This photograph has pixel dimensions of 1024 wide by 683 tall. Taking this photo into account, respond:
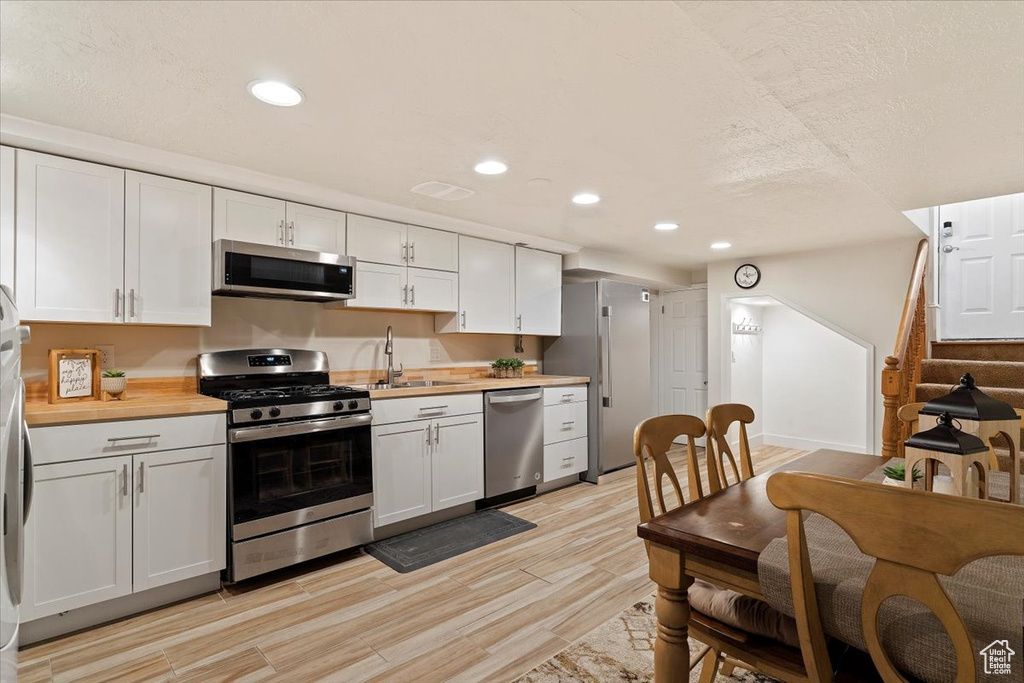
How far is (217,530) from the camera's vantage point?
264 centimetres

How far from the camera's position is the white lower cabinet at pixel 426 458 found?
130 inches

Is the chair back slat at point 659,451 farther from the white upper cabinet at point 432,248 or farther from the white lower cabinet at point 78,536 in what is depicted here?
the white upper cabinet at point 432,248

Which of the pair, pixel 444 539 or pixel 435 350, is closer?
pixel 444 539

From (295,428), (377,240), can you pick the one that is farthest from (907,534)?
(377,240)

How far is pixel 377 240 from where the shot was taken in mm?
3580

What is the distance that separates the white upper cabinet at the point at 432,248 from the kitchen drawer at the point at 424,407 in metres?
1.01

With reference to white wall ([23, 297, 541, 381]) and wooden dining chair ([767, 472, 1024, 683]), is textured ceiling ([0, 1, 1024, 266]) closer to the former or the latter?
white wall ([23, 297, 541, 381])

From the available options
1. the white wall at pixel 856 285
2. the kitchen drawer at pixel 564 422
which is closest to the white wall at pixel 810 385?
the white wall at pixel 856 285

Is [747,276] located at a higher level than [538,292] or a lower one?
higher

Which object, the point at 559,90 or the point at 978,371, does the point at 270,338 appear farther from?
the point at 978,371

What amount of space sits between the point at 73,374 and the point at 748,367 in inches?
252

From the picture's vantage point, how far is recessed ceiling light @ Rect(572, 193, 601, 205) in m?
3.29

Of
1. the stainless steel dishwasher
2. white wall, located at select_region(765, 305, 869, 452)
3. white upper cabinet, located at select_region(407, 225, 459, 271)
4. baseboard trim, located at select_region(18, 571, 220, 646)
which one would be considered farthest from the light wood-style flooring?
white wall, located at select_region(765, 305, 869, 452)

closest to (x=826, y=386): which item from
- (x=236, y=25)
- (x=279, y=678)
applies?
(x=279, y=678)
